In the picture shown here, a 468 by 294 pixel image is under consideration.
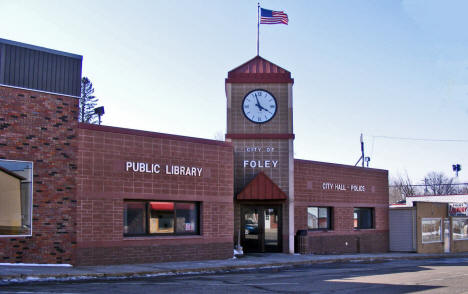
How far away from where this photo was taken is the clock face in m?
26.6

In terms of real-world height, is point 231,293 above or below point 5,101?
below

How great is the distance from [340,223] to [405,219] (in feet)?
22.1

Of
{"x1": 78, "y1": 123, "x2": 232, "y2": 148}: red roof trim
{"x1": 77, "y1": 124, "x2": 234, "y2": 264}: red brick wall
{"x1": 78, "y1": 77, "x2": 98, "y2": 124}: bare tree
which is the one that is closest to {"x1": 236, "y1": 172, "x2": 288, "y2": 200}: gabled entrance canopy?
{"x1": 77, "y1": 124, "x2": 234, "y2": 264}: red brick wall

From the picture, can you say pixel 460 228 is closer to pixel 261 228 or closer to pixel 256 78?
pixel 261 228

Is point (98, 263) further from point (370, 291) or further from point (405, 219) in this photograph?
point (405, 219)

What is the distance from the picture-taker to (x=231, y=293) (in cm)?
1341

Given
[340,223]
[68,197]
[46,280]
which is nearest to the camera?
[46,280]

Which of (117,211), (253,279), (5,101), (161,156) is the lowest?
(253,279)

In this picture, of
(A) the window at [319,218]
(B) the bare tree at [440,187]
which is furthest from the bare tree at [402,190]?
(A) the window at [319,218]

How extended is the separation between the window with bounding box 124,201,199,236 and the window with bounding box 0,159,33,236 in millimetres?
3864

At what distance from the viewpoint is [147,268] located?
18359 mm

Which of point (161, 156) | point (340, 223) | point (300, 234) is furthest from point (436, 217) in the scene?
point (161, 156)

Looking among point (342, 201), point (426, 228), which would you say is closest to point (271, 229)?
point (342, 201)

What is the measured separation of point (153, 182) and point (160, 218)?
155 centimetres
